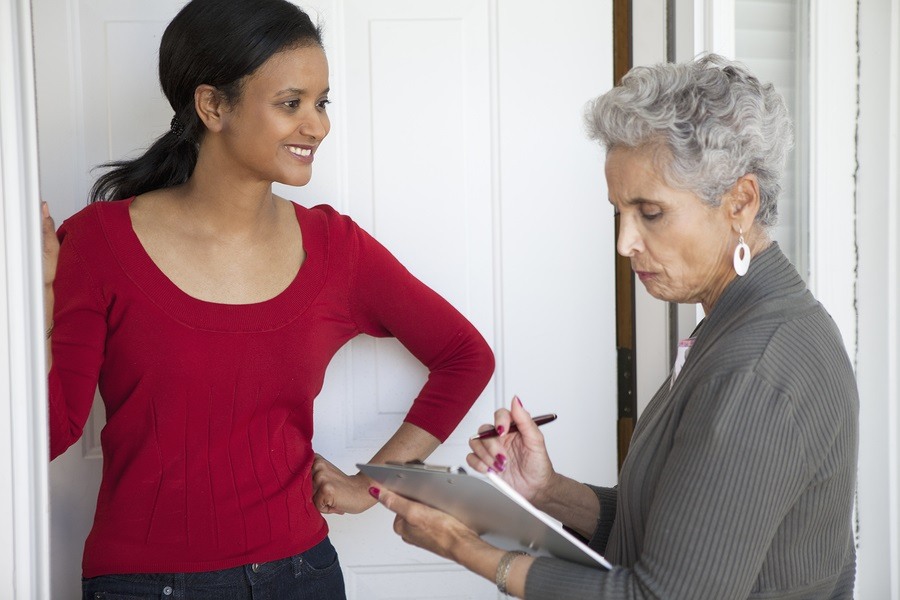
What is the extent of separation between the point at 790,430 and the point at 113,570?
1106mm

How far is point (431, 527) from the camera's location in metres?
1.37

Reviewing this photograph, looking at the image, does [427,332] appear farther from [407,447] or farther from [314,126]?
[314,126]

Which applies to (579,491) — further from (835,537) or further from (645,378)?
(645,378)

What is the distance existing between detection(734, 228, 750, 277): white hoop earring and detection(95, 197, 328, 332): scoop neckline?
31.0 inches

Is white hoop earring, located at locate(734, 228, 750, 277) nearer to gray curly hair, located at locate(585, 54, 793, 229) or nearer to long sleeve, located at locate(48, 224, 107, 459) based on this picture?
gray curly hair, located at locate(585, 54, 793, 229)

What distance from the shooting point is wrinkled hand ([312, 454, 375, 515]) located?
5.97ft

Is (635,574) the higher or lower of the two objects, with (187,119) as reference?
lower

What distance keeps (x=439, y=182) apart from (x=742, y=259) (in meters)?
0.92

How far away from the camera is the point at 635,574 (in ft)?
3.86

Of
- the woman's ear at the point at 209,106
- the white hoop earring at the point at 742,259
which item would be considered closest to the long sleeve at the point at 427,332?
the woman's ear at the point at 209,106

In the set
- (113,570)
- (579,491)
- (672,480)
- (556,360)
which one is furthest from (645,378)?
(113,570)

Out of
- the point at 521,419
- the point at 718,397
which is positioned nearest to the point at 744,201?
the point at 718,397

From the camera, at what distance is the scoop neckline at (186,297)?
1.63 metres

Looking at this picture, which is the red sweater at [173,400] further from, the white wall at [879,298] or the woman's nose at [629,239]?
the white wall at [879,298]
